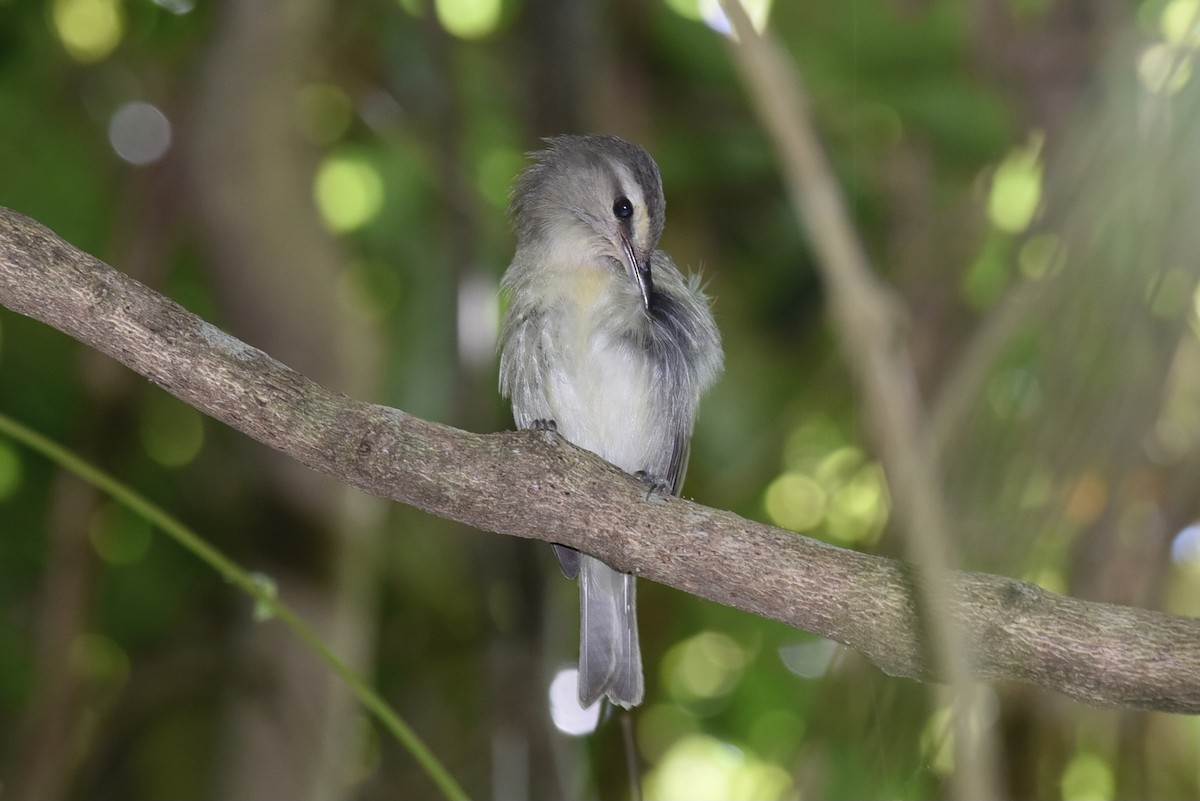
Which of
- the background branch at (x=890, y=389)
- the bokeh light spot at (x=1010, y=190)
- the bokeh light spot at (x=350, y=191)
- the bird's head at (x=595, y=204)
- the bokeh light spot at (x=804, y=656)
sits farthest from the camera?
the bokeh light spot at (x=350, y=191)

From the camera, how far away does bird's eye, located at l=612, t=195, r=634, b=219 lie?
3.63m

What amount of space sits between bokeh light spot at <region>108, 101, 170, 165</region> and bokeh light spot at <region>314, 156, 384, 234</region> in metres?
0.65

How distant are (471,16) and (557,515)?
3430 millimetres

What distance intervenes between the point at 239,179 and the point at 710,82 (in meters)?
1.88

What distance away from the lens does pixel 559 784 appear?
3.52 meters

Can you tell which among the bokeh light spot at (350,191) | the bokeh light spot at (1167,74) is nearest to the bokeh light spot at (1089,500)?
the bokeh light spot at (1167,74)

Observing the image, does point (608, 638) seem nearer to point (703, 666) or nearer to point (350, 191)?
point (703, 666)

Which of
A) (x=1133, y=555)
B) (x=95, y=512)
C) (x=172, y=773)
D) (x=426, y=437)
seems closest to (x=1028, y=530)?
(x=426, y=437)

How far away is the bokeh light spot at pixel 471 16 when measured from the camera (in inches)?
200

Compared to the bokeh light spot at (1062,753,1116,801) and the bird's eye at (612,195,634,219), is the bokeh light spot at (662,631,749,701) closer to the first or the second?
the bokeh light spot at (1062,753,1116,801)

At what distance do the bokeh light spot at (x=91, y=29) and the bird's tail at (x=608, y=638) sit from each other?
111 inches

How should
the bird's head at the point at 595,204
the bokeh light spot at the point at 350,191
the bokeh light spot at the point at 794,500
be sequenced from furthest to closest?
the bokeh light spot at the point at 350,191 → the bokeh light spot at the point at 794,500 → the bird's head at the point at 595,204

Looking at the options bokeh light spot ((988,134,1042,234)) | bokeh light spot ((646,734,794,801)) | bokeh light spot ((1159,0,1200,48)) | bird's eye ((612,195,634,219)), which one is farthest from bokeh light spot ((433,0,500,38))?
bokeh light spot ((1159,0,1200,48))

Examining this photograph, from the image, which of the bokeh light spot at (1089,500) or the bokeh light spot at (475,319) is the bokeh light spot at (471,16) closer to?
the bokeh light spot at (475,319)
